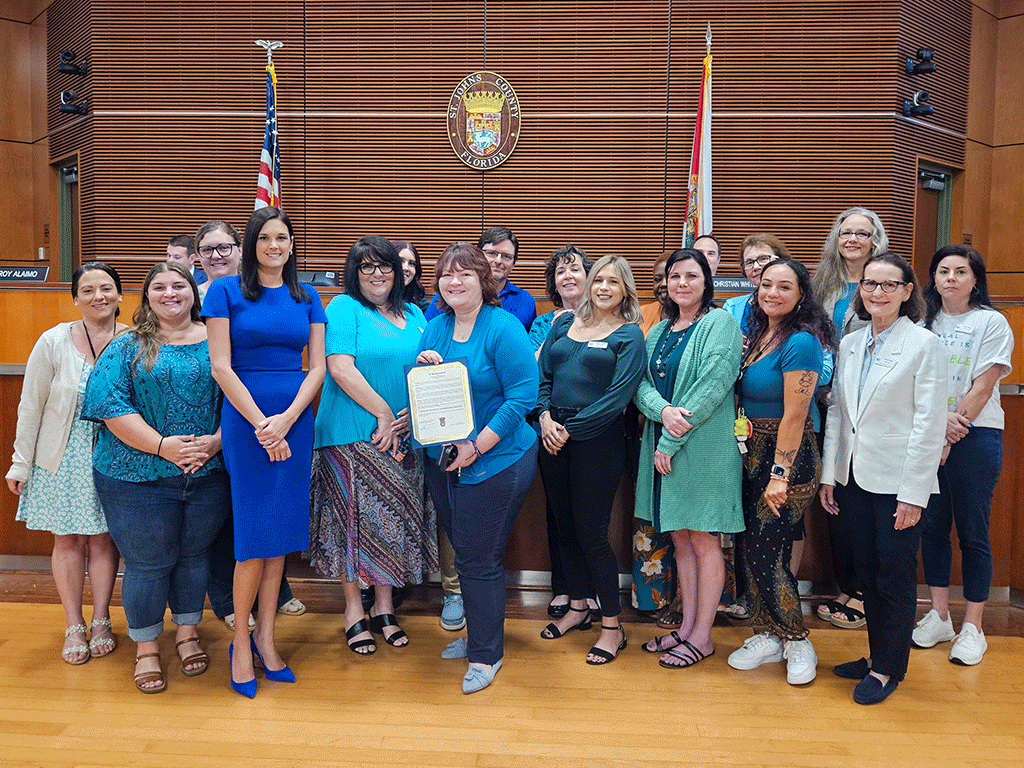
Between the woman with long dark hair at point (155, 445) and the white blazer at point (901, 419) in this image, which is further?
the woman with long dark hair at point (155, 445)

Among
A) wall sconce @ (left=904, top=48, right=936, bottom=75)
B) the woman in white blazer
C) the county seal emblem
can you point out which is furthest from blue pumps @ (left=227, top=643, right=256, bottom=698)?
wall sconce @ (left=904, top=48, right=936, bottom=75)

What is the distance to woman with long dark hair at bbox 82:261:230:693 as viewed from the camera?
250cm

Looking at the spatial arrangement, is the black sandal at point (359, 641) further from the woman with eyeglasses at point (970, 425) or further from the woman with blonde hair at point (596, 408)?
the woman with eyeglasses at point (970, 425)

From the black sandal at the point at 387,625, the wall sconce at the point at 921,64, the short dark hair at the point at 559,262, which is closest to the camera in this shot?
the black sandal at the point at 387,625

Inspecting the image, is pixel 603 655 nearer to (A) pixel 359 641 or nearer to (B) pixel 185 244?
(A) pixel 359 641

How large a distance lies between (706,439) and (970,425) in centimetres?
112

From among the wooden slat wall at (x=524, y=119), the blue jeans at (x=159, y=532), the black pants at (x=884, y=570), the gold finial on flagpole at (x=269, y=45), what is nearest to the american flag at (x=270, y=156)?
the gold finial on flagpole at (x=269, y=45)

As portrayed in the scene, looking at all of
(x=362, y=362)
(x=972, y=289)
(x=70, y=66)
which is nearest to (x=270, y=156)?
(x=70, y=66)

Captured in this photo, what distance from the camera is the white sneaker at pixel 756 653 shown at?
9.01ft

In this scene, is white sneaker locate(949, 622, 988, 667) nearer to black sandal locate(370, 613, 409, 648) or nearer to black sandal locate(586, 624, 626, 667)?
black sandal locate(586, 624, 626, 667)

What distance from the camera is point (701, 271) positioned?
2715 mm

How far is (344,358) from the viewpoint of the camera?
2.71 meters

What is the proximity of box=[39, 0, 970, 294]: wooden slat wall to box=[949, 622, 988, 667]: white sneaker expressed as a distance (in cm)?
386

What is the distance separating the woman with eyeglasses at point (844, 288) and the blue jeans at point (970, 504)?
0.37 m
